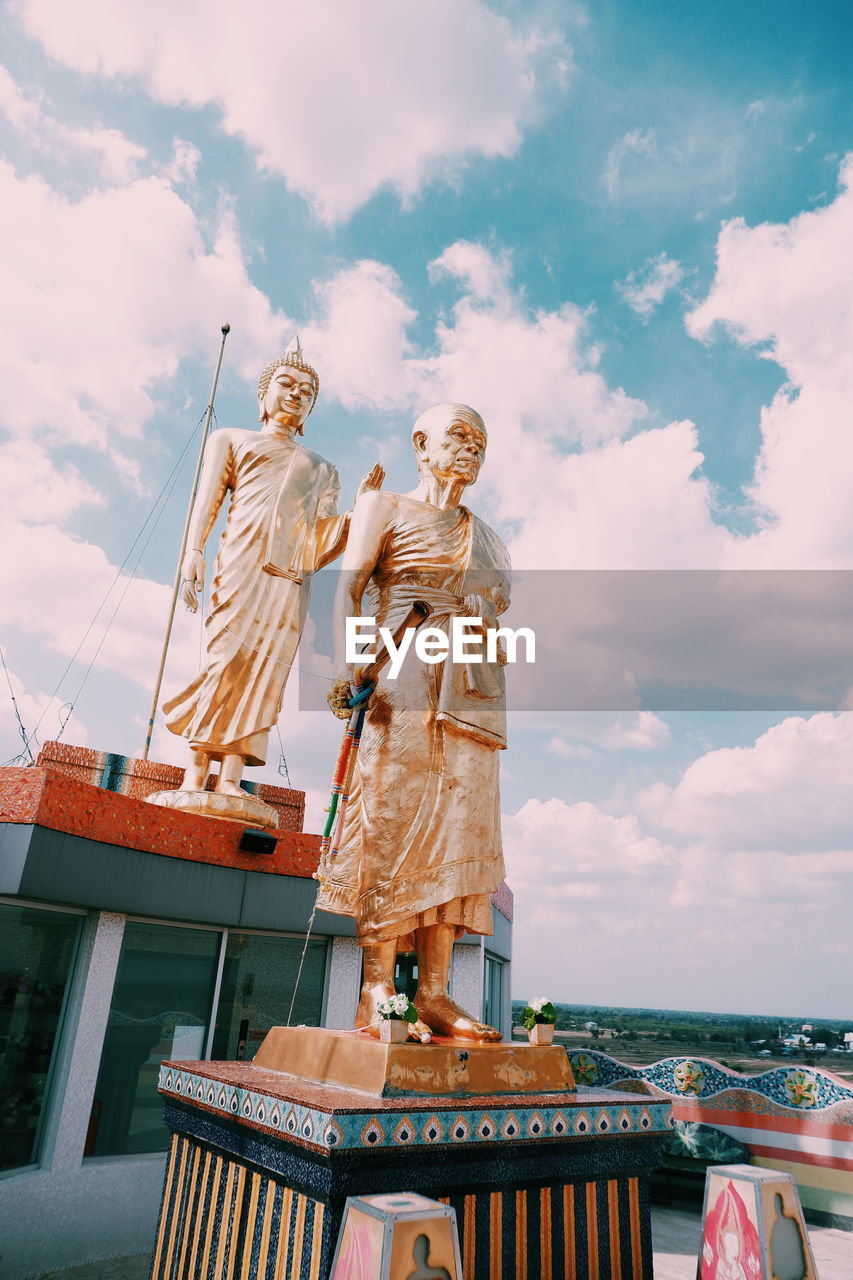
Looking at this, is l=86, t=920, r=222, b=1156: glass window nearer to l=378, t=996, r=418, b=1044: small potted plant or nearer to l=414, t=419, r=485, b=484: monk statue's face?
l=378, t=996, r=418, b=1044: small potted plant

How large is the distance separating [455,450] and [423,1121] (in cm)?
294

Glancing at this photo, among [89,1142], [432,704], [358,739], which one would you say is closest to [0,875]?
[89,1142]

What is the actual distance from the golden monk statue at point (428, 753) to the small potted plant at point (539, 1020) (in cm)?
22

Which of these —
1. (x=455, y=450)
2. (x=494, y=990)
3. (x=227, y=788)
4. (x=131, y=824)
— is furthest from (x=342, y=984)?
(x=494, y=990)

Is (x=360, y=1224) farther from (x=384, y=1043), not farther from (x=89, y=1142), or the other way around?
(x=89, y=1142)

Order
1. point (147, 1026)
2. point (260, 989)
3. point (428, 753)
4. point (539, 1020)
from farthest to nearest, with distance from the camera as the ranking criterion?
1. point (260, 989)
2. point (147, 1026)
3. point (428, 753)
4. point (539, 1020)

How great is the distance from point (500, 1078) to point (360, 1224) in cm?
104

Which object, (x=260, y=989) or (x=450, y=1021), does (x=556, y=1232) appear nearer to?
(x=450, y=1021)

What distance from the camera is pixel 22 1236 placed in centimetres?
479

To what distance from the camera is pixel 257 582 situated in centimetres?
647

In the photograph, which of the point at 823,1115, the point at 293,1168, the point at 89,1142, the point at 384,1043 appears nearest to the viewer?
the point at 293,1168

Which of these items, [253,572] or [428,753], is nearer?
[428,753]

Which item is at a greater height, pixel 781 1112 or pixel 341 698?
pixel 341 698

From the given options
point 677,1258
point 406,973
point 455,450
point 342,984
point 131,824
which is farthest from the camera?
point 406,973
